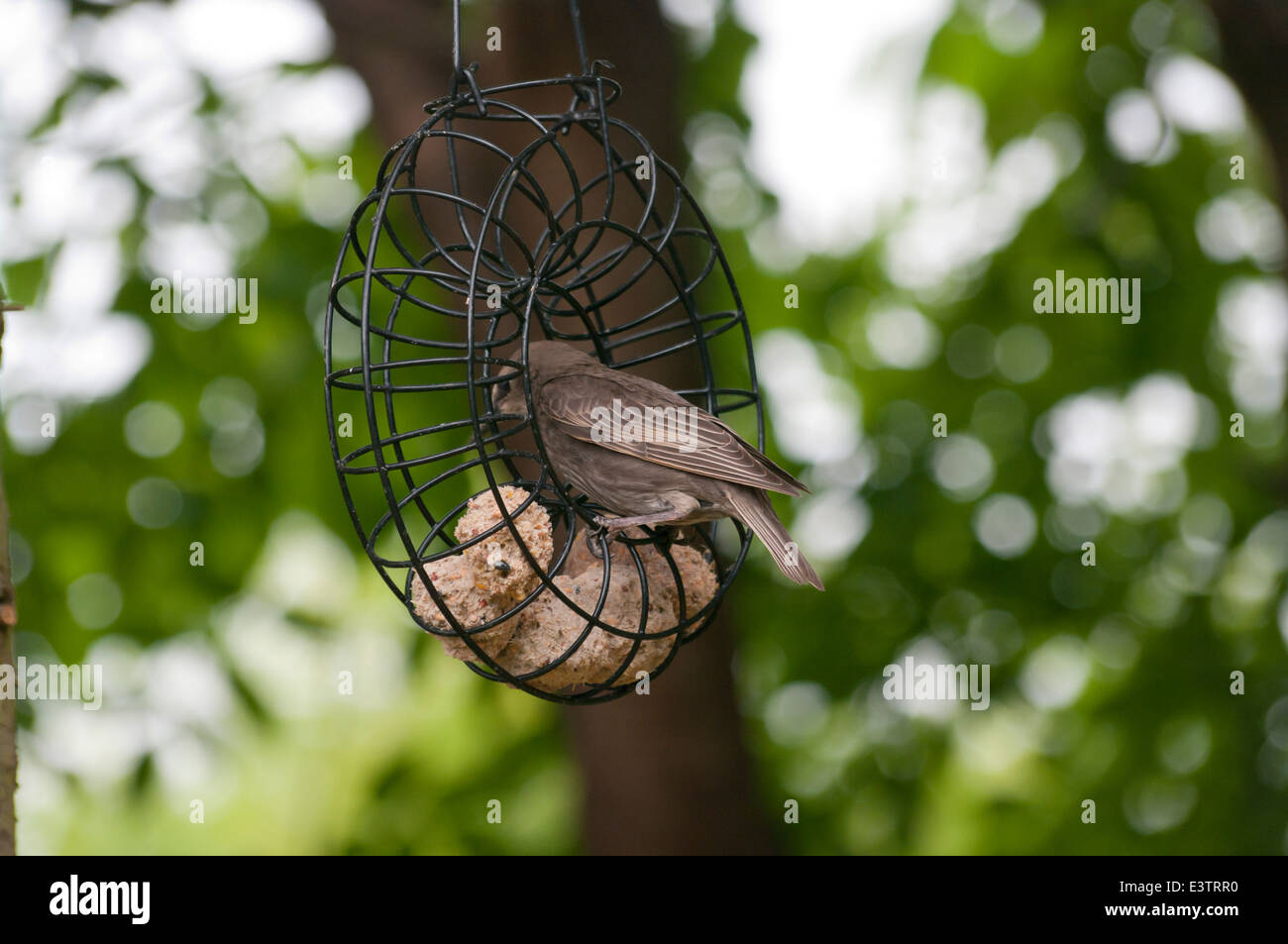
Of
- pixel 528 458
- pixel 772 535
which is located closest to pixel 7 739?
pixel 528 458

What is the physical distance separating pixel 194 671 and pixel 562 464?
3.12 m

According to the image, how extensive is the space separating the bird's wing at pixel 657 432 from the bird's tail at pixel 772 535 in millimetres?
100

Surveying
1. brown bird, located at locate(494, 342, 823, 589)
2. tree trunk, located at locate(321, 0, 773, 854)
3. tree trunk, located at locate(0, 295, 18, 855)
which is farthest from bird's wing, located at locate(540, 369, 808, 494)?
tree trunk, located at locate(321, 0, 773, 854)

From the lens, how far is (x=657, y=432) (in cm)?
338

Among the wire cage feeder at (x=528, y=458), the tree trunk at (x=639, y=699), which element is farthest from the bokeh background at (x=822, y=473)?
the wire cage feeder at (x=528, y=458)

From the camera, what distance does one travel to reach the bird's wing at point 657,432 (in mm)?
3359

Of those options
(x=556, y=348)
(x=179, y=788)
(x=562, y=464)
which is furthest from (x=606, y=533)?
(x=179, y=788)

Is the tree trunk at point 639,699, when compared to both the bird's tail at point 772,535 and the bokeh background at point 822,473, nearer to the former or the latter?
the bokeh background at point 822,473

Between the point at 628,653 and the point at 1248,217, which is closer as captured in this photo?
the point at 628,653

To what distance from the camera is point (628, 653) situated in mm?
3311

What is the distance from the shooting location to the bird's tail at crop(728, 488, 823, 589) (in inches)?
132

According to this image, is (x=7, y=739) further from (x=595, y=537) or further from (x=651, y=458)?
(x=651, y=458)
